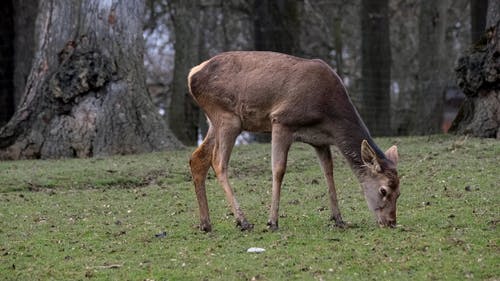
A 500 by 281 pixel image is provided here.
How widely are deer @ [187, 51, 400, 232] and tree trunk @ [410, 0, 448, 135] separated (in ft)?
33.3

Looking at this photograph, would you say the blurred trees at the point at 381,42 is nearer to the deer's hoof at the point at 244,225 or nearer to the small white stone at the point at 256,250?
the deer's hoof at the point at 244,225

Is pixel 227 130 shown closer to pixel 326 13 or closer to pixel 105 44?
pixel 105 44

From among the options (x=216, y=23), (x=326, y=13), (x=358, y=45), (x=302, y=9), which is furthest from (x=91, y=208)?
(x=358, y=45)

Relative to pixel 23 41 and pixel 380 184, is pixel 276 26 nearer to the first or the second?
pixel 23 41

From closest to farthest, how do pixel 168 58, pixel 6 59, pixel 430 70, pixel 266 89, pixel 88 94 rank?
pixel 266 89 → pixel 88 94 → pixel 6 59 → pixel 430 70 → pixel 168 58

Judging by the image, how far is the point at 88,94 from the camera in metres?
14.3

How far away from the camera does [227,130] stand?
8938 mm

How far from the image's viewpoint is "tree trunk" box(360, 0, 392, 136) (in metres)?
21.3

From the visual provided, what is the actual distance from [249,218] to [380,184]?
134 centimetres

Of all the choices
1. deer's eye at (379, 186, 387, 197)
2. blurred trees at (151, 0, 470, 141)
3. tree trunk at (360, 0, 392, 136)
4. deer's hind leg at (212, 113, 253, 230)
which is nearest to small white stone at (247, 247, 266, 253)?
deer's hind leg at (212, 113, 253, 230)

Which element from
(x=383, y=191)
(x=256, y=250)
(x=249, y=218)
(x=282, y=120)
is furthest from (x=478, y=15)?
(x=256, y=250)

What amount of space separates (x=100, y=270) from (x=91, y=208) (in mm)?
2973

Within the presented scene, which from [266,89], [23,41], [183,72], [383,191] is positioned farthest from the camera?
[183,72]

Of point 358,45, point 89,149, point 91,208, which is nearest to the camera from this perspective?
point 91,208
